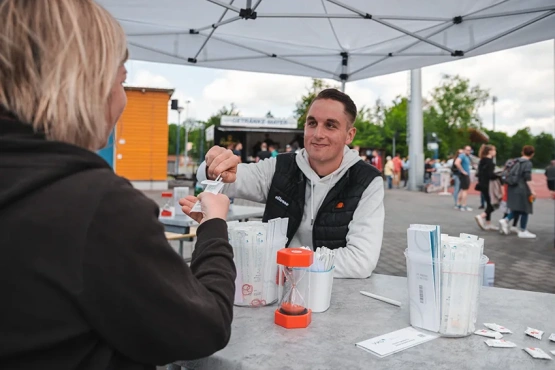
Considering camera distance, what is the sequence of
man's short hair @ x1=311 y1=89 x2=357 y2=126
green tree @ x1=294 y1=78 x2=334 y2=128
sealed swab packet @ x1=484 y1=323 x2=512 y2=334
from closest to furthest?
sealed swab packet @ x1=484 y1=323 x2=512 y2=334
man's short hair @ x1=311 y1=89 x2=357 y2=126
green tree @ x1=294 y1=78 x2=334 y2=128

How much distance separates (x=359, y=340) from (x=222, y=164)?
3.06 feet

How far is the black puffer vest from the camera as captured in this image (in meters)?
2.35

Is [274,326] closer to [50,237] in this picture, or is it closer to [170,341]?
[170,341]

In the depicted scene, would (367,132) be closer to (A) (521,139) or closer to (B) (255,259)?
(B) (255,259)

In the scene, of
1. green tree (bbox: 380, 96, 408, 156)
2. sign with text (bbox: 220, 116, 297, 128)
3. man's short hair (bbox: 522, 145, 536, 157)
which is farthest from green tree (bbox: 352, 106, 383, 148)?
man's short hair (bbox: 522, 145, 536, 157)

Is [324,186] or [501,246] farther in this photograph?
[501,246]

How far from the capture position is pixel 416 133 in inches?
757

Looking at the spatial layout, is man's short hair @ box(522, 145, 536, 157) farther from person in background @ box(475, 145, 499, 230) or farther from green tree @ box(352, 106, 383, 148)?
green tree @ box(352, 106, 383, 148)

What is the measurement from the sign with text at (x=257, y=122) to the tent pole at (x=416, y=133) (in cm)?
577

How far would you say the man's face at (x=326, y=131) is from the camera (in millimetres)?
2572

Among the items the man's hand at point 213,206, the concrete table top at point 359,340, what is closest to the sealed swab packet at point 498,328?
the concrete table top at point 359,340

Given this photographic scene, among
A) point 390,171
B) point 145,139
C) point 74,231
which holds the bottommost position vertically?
point 74,231

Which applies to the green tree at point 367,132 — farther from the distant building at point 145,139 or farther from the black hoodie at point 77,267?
the black hoodie at point 77,267

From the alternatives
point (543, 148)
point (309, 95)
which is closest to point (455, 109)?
point (309, 95)
